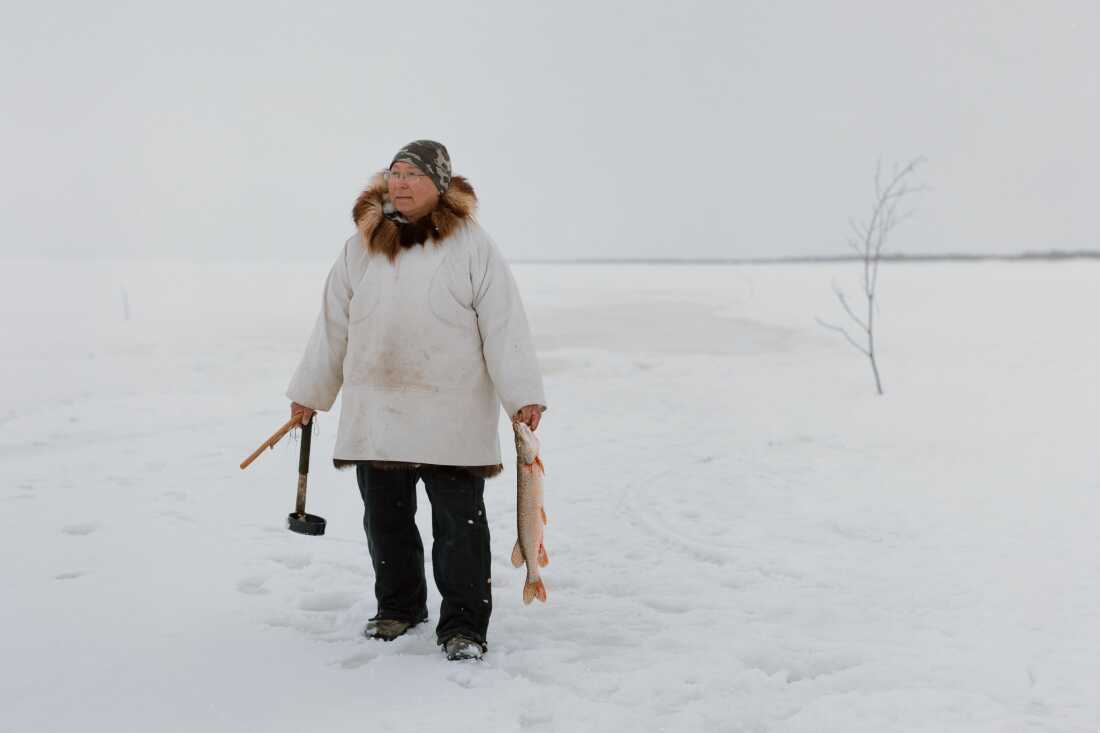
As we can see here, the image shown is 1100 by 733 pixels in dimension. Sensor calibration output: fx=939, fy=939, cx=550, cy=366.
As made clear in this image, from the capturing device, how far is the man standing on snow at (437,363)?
11.6 feet

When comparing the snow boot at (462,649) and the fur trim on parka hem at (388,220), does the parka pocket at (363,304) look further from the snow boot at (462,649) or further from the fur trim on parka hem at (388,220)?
the snow boot at (462,649)

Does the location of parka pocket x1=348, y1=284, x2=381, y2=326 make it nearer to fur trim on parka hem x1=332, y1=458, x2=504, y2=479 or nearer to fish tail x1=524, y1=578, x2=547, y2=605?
fur trim on parka hem x1=332, y1=458, x2=504, y2=479

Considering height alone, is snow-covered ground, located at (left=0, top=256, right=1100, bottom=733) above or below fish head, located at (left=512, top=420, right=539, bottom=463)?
below

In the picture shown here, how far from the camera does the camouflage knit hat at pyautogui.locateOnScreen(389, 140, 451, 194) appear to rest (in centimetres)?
350

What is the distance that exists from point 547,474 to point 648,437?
1.77 metres

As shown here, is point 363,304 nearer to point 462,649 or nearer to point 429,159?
point 429,159

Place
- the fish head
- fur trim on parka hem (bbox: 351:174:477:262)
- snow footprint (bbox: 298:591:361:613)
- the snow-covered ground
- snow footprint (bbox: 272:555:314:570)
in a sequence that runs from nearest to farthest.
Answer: the snow-covered ground → the fish head → fur trim on parka hem (bbox: 351:174:477:262) → snow footprint (bbox: 298:591:361:613) → snow footprint (bbox: 272:555:314:570)

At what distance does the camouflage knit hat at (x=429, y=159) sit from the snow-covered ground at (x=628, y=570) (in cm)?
181

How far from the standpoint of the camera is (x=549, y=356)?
15242mm

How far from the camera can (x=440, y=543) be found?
3658mm

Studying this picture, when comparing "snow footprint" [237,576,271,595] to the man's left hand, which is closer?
the man's left hand

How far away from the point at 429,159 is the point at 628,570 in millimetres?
2378

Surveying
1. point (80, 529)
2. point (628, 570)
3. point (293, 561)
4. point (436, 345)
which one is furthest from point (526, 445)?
point (80, 529)

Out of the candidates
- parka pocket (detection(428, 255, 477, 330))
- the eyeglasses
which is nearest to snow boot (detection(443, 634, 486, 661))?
parka pocket (detection(428, 255, 477, 330))
